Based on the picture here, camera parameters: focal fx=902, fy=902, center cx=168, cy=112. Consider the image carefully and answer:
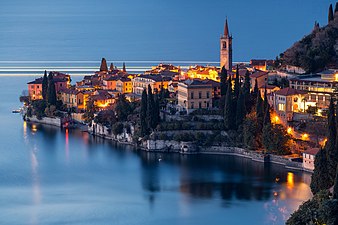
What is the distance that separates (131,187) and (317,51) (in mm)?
11421

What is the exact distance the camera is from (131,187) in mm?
23906

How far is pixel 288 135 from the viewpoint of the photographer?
2670 centimetres

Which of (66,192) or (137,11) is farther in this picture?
(137,11)

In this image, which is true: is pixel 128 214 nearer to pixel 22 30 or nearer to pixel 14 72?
pixel 14 72

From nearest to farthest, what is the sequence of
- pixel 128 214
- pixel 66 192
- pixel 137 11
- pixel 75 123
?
pixel 128 214
pixel 66 192
pixel 75 123
pixel 137 11

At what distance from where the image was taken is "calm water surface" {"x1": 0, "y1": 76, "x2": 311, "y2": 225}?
2092cm

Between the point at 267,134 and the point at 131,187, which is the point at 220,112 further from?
the point at 131,187

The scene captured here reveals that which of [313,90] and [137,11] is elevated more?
[137,11]

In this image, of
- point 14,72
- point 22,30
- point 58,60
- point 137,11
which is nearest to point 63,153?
point 14,72

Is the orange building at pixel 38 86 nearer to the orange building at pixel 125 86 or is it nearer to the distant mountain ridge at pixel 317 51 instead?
the orange building at pixel 125 86

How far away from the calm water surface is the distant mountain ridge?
22.2 feet

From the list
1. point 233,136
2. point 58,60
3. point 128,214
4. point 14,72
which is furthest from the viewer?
point 58,60

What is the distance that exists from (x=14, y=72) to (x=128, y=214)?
38.0 m

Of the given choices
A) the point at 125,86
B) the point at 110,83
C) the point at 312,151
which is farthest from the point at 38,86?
the point at 312,151
